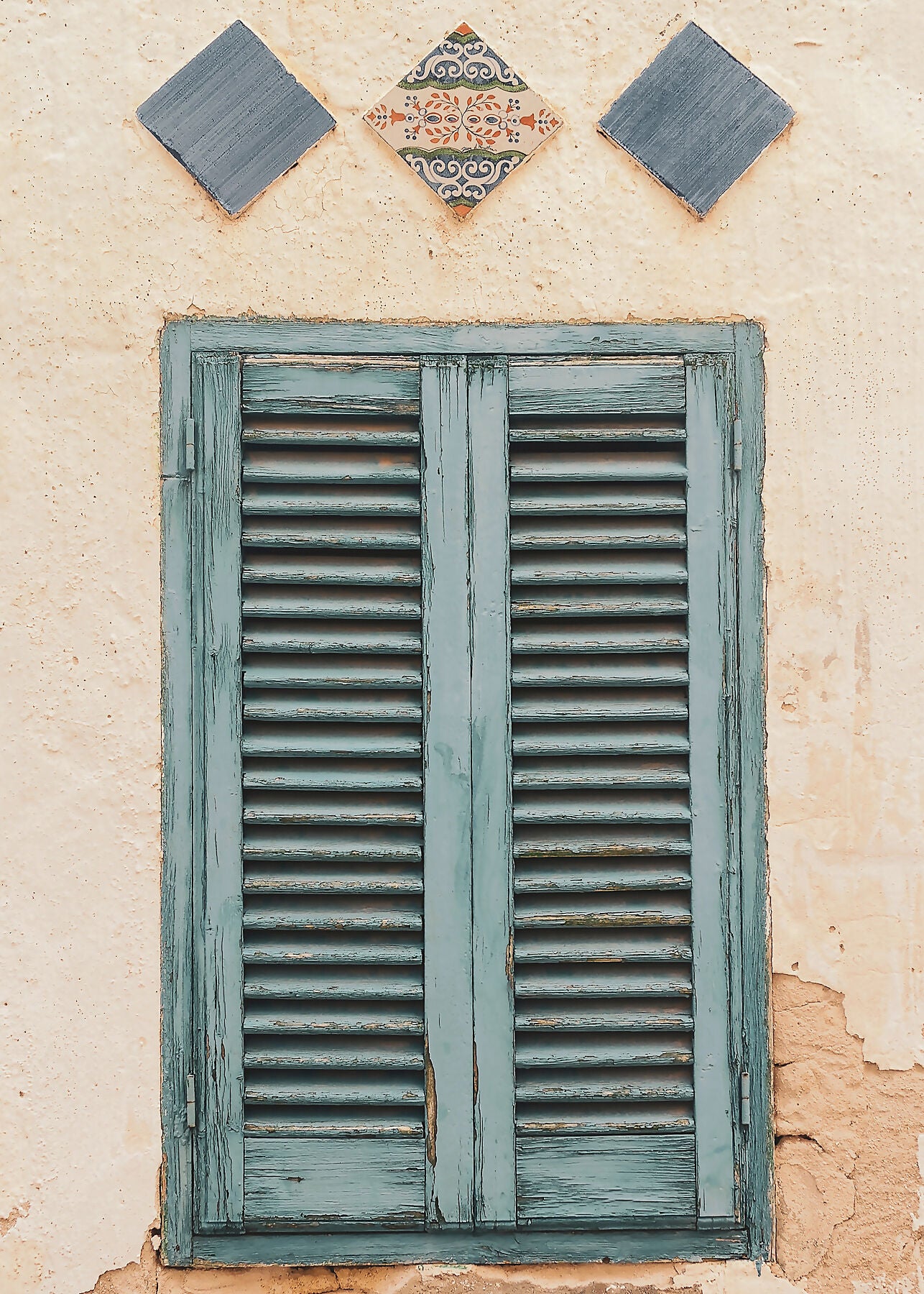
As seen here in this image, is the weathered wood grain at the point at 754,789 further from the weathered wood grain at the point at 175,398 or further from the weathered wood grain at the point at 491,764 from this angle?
the weathered wood grain at the point at 175,398

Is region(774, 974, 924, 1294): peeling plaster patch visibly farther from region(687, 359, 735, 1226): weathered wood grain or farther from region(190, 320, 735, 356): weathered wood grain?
region(190, 320, 735, 356): weathered wood grain

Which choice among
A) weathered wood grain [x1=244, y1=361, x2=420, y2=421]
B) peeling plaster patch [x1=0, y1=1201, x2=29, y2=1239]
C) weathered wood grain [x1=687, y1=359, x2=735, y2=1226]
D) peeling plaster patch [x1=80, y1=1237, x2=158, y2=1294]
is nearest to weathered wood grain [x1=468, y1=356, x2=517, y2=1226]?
weathered wood grain [x1=244, y1=361, x2=420, y2=421]

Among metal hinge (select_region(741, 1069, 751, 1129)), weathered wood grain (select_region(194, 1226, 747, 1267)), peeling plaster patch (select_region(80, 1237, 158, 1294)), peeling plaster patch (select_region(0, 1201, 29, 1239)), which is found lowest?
peeling plaster patch (select_region(80, 1237, 158, 1294))

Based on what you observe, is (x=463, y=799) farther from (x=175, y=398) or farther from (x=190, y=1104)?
(x=175, y=398)

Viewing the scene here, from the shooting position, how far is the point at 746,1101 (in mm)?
1747

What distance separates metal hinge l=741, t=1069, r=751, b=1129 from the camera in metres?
1.75

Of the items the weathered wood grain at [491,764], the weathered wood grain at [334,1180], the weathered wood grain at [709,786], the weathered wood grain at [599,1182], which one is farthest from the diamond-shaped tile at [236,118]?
the weathered wood grain at [599,1182]

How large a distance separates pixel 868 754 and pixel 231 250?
4.66 feet

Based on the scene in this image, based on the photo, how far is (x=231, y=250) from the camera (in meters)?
1.81

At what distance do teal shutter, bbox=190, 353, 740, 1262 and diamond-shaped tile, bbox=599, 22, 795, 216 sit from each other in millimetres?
361

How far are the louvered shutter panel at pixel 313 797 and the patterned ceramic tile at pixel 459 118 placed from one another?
360 millimetres

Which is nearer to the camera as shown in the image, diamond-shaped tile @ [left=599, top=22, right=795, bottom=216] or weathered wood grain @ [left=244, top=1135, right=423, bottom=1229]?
weathered wood grain @ [left=244, top=1135, right=423, bottom=1229]

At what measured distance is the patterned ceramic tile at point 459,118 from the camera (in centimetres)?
181

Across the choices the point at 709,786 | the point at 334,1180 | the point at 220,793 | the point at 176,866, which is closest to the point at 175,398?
the point at 220,793
